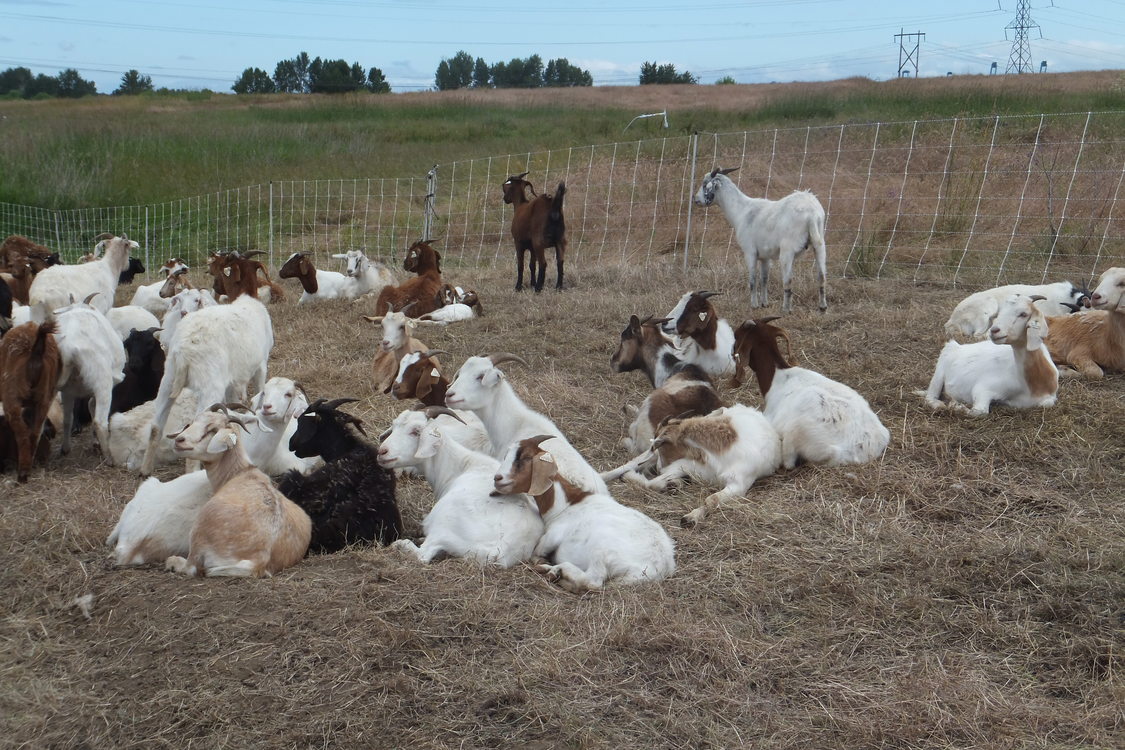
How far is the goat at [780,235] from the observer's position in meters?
9.09

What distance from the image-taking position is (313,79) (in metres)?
49.2

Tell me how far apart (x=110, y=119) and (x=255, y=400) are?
2517 centimetres

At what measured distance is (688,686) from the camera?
10.6 ft

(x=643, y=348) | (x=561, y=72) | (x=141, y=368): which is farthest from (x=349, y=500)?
(x=561, y=72)

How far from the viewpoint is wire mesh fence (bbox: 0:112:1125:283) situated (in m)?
11.2

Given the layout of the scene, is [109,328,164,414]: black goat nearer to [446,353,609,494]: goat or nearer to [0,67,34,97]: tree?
[446,353,609,494]: goat

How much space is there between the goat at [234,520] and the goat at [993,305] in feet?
17.7

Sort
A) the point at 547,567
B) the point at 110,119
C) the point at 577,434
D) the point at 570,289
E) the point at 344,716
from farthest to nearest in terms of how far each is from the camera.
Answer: the point at 110,119 → the point at 570,289 → the point at 577,434 → the point at 547,567 → the point at 344,716

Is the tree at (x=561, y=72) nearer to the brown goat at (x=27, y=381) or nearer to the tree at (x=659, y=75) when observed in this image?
the tree at (x=659, y=75)

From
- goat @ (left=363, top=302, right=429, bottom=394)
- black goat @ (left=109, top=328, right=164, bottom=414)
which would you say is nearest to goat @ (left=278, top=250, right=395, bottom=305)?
goat @ (left=363, top=302, right=429, bottom=394)

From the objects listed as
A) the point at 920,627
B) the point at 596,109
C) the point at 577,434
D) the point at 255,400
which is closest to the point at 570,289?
the point at 577,434

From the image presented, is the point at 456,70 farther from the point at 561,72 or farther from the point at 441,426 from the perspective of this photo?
the point at 441,426

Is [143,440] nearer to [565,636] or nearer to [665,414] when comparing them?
[665,414]

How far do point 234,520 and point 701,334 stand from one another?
13.5 ft
